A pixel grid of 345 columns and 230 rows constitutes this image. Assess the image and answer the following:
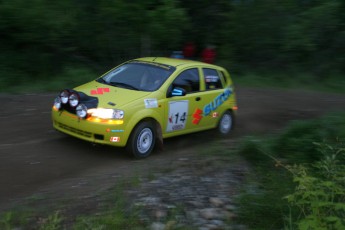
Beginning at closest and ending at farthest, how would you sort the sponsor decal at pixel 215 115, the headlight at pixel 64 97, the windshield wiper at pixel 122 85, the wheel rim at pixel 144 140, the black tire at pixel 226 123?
the headlight at pixel 64 97 < the wheel rim at pixel 144 140 < the windshield wiper at pixel 122 85 < the sponsor decal at pixel 215 115 < the black tire at pixel 226 123

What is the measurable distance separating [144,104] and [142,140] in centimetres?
63

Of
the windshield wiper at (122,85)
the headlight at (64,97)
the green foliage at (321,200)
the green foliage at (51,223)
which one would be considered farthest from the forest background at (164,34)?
the green foliage at (321,200)

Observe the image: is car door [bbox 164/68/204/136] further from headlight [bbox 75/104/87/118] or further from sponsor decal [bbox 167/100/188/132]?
headlight [bbox 75/104/87/118]

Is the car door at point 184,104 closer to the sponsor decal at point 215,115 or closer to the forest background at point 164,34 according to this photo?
the sponsor decal at point 215,115

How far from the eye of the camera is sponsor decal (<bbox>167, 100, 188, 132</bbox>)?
8945 mm

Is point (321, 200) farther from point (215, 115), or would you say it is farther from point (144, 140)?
point (215, 115)

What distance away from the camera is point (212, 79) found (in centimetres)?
1022

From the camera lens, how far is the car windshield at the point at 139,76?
8.92 metres

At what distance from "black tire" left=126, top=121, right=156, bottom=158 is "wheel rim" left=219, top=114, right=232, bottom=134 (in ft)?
7.79

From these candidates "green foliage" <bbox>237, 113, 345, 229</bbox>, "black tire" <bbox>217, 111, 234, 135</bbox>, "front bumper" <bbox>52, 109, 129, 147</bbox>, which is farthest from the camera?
"black tire" <bbox>217, 111, 234, 135</bbox>

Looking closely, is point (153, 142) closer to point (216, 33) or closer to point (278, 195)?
point (278, 195)

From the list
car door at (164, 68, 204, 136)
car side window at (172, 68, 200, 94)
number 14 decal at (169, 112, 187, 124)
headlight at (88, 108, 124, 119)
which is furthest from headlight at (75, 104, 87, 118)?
car side window at (172, 68, 200, 94)

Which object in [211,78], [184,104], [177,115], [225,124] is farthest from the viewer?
[225,124]

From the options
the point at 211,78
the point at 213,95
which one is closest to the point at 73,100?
the point at 213,95
